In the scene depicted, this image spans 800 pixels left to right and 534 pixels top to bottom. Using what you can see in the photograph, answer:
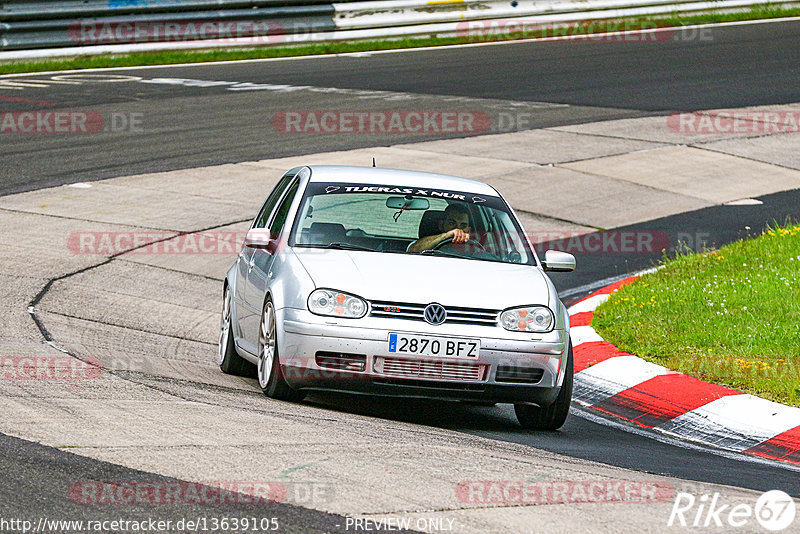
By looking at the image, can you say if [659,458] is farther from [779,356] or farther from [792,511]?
[779,356]

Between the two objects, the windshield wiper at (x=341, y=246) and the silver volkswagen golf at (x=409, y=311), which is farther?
the windshield wiper at (x=341, y=246)

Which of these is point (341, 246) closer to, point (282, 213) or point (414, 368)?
point (282, 213)

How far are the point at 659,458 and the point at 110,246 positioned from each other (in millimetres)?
7435

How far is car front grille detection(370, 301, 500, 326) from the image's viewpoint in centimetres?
718

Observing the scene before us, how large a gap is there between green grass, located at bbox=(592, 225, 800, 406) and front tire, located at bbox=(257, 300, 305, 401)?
288cm

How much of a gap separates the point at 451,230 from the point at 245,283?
148 centimetres

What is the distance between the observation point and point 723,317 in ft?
32.1

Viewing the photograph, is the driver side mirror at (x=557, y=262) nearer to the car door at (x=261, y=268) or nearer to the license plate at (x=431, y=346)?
the license plate at (x=431, y=346)

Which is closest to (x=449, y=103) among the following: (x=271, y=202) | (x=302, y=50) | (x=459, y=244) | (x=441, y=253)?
(x=302, y=50)

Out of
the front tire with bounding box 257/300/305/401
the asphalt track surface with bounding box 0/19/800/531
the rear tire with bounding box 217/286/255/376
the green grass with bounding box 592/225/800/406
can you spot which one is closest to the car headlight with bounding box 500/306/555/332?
the asphalt track surface with bounding box 0/19/800/531

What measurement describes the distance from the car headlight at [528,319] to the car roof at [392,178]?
1.58m

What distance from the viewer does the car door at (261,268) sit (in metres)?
8.09

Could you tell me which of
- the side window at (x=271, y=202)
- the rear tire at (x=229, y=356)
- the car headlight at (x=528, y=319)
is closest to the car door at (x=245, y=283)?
the side window at (x=271, y=202)

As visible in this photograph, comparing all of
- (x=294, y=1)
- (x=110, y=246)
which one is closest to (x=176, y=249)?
(x=110, y=246)
